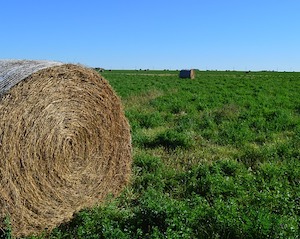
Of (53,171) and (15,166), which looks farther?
(53,171)

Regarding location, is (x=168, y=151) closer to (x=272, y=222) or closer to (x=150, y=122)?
(x=150, y=122)

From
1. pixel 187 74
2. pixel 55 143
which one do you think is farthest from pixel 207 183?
pixel 187 74

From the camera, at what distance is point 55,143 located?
5.46 meters

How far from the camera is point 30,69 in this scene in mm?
5105

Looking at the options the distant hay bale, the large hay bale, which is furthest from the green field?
the distant hay bale

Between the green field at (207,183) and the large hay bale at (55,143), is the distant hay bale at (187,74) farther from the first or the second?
the large hay bale at (55,143)

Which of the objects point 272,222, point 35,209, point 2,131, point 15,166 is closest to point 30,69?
point 2,131

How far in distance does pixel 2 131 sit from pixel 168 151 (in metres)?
4.38

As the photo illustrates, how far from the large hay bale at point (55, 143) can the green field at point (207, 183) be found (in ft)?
1.08

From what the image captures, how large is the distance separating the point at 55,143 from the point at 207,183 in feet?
7.70

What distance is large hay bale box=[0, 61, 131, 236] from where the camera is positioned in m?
4.89

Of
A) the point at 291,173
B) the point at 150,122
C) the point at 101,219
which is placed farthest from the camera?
the point at 150,122

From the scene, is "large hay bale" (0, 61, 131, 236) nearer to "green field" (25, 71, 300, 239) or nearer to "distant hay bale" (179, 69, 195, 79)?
"green field" (25, 71, 300, 239)

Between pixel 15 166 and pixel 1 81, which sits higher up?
pixel 1 81
